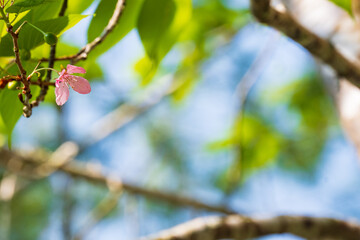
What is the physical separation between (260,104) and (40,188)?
1.31m

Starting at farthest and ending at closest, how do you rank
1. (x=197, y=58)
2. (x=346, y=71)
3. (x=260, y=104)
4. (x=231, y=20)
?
(x=260, y=104), (x=197, y=58), (x=231, y=20), (x=346, y=71)

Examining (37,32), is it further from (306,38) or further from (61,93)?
(306,38)

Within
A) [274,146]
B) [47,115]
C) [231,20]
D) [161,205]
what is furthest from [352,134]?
[47,115]

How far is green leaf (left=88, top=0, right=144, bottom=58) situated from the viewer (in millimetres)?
645

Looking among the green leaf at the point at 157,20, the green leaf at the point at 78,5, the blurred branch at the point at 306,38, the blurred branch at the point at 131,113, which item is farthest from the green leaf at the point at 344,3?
the blurred branch at the point at 131,113

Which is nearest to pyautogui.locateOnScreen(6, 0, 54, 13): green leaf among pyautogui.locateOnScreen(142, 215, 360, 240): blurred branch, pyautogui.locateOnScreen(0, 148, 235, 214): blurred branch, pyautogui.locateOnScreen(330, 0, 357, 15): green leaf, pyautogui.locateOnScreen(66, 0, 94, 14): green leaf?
pyautogui.locateOnScreen(66, 0, 94, 14): green leaf

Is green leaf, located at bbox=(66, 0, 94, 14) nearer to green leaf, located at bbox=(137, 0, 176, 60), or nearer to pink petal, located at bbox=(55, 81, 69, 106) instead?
green leaf, located at bbox=(137, 0, 176, 60)

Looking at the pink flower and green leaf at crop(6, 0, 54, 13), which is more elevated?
green leaf at crop(6, 0, 54, 13)

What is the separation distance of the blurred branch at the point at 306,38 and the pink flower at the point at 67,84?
0.73 feet

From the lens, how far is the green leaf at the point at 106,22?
2.11 feet

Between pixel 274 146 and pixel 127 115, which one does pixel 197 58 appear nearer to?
pixel 127 115

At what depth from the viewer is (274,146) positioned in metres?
1.94

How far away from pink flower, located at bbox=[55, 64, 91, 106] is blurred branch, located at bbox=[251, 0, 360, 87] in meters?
0.22

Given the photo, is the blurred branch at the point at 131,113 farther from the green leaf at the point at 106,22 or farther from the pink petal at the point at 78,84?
the pink petal at the point at 78,84
